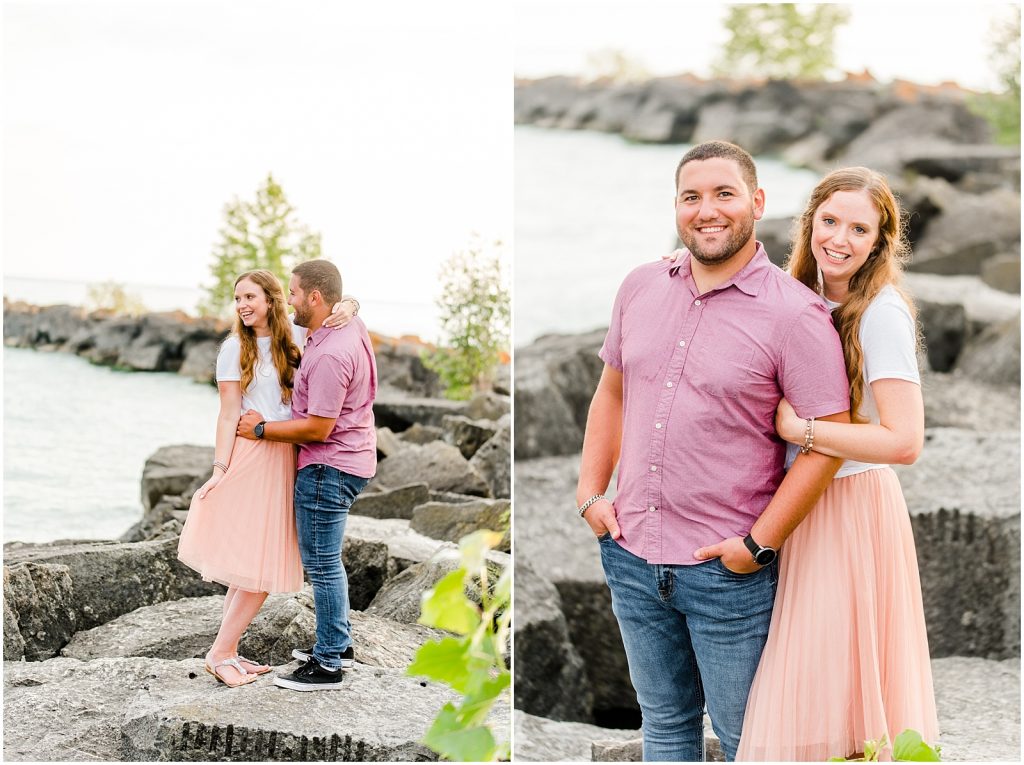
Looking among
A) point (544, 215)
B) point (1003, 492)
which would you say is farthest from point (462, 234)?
point (544, 215)

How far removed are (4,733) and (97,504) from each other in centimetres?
81

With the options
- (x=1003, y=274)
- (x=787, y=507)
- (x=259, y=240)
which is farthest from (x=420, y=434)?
(x=1003, y=274)

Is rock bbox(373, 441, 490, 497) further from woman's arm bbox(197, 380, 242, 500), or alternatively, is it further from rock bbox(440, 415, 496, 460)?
woman's arm bbox(197, 380, 242, 500)

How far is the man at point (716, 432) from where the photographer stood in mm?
2467

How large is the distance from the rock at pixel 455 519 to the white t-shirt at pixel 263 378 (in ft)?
2.45

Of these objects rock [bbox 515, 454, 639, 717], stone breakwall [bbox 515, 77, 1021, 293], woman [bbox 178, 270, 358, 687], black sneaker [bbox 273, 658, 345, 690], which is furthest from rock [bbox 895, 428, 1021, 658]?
stone breakwall [bbox 515, 77, 1021, 293]

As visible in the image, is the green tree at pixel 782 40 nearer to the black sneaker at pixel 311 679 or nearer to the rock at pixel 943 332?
the rock at pixel 943 332

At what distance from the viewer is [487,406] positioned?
12.9 ft

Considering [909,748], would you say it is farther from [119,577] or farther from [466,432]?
[119,577]

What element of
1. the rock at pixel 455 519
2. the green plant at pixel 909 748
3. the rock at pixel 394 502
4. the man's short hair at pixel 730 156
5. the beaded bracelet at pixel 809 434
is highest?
the man's short hair at pixel 730 156

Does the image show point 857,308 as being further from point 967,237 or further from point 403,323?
point 967,237

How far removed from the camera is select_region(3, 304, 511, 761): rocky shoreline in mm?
3096

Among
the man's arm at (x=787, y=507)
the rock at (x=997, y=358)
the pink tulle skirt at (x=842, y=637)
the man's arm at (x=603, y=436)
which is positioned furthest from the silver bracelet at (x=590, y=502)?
the rock at (x=997, y=358)

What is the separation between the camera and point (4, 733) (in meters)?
3.19
